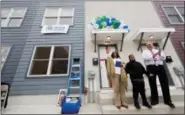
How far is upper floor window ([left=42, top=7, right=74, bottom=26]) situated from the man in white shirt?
480 millimetres

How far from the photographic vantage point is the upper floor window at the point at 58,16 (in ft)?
3.46

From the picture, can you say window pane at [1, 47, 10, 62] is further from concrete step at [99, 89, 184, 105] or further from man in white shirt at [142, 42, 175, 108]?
man in white shirt at [142, 42, 175, 108]

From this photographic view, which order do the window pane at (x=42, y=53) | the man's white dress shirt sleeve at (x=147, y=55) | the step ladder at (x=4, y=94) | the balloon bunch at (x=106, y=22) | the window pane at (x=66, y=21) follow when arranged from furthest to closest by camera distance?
the balloon bunch at (x=106, y=22), the window pane at (x=66, y=21), the man's white dress shirt sleeve at (x=147, y=55), the window pane at (x=42, y=53), the step ladder at (x=4, y=94)

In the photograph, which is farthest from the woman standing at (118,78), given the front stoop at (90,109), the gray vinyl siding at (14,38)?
the gray vinyl siding at (14,38)

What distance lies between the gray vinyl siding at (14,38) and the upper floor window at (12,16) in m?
0.02

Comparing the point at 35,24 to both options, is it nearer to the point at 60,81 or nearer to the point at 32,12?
the point at 32,12

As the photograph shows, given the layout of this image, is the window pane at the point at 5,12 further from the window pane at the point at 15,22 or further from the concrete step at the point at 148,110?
the concrete step at the point at 148,110

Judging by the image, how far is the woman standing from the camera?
1131 millimetres

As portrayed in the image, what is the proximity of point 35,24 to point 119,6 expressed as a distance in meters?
Answer: 0.50

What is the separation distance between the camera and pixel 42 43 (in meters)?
1.00

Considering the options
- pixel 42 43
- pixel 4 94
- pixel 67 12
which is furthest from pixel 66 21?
pixel 4 94

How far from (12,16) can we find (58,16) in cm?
28

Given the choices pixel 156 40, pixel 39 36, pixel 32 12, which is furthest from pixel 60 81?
pixel 156 40

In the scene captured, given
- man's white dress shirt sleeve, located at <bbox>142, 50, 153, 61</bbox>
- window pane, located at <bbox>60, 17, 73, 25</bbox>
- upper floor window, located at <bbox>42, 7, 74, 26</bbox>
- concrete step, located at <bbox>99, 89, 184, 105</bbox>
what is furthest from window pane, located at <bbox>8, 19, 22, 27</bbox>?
man's white dress shirt sleeve, located at <bbox>142, 50, 153, 61</bbox>
